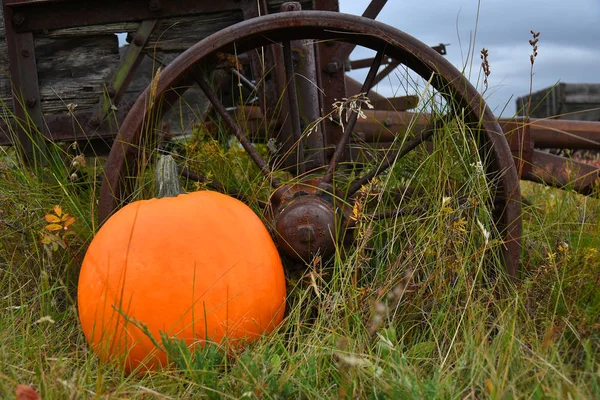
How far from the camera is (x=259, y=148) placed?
13.2ft

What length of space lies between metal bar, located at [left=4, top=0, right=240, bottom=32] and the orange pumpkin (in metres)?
1.14

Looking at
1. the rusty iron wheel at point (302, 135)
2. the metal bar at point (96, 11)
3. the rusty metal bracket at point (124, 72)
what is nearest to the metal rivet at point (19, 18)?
the metal bar at point (96, 11)

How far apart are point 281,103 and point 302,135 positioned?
1.71 feet

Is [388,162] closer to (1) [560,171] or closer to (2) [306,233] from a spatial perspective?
(2) [306,233]

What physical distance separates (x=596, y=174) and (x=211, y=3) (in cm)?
211

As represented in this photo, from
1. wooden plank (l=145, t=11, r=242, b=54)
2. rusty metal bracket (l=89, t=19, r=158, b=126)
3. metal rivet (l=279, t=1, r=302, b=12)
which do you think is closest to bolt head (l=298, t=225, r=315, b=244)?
metal rivet (l=279, t=1, r=302, b=12)

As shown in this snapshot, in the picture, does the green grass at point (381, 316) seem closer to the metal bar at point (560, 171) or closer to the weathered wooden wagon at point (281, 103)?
the weathered wooden wagon at point (281, 103)

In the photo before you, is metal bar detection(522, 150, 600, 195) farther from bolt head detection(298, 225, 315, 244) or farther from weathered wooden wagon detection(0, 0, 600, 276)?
bolt head detection(298, 225, 315, 244)

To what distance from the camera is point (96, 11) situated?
310 cm

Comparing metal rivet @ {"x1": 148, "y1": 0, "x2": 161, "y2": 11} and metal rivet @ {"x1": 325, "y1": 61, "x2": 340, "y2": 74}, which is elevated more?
metal rivet @ {"x1": 148, "y1": 0, "x2": 161, "y2": 11}

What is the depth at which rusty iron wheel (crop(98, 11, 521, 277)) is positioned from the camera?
2.48 meters

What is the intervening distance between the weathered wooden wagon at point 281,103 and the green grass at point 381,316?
11 centimetres

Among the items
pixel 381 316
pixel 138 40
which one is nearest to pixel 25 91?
pixel 138 40

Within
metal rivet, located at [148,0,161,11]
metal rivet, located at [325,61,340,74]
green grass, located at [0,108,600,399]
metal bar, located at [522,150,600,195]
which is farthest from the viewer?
metal bar, located at [522,150,600,195]
